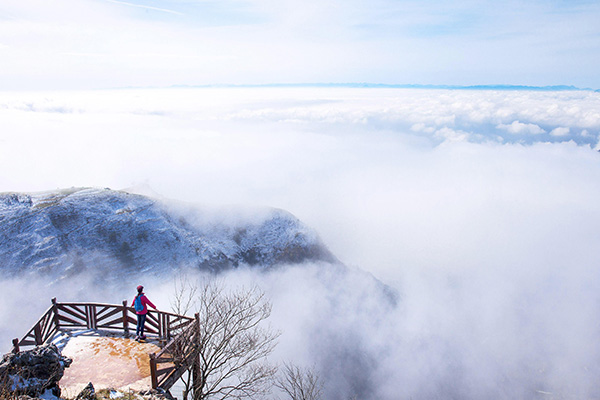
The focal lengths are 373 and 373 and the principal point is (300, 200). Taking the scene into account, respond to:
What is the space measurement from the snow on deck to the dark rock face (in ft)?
3.89

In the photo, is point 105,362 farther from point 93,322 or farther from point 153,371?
point 153,371

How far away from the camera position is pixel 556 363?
100750 millimetres

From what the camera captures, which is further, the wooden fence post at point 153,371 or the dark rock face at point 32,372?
the wooden fence post at point 153,371

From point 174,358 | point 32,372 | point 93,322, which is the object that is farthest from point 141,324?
point 32,372

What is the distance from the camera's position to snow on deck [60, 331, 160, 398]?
14.4 m

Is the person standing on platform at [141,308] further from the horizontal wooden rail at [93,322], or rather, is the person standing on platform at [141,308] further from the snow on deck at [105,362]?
the snow on deck at [105,362]

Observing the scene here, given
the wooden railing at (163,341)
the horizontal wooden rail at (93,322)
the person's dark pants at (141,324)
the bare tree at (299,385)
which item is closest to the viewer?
the wooden railing at (163,341)

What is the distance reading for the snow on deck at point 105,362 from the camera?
14.4 metres

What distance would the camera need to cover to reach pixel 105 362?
15680 millimetres

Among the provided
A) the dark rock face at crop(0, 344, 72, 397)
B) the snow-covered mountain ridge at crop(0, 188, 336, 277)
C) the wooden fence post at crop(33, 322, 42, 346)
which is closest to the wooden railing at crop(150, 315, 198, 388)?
the dark rock face at crop(0, 344, 72, 397)

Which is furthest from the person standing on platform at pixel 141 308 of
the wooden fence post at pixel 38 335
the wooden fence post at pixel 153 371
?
the wooden fence post at pixel 38 335

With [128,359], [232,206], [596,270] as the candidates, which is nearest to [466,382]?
[232,206]

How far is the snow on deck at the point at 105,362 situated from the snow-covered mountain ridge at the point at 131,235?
31.8 m

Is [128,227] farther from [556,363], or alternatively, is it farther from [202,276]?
[556,363]
